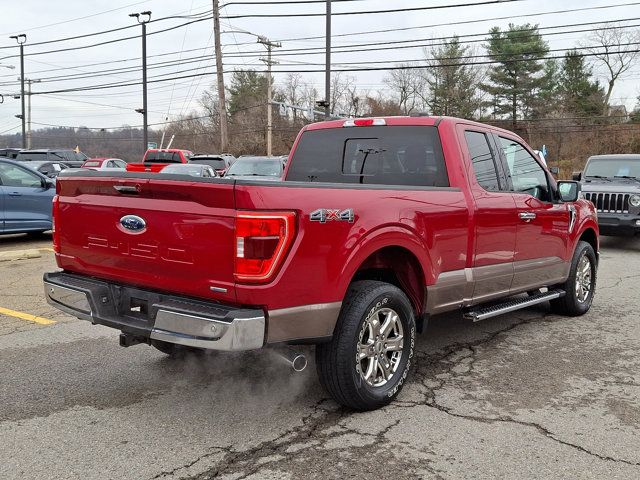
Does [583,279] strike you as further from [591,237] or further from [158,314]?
[158,314]

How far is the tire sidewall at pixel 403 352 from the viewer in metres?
3.62

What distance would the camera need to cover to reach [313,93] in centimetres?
7481

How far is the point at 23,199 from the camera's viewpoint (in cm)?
1126

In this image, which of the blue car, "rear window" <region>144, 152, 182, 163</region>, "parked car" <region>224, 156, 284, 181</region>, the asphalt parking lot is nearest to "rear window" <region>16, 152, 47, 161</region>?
"rear window" <region>144, 152, 182, 163</region>

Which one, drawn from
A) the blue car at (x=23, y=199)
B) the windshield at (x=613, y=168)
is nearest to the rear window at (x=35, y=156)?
the blue car at (x=23, y=199)

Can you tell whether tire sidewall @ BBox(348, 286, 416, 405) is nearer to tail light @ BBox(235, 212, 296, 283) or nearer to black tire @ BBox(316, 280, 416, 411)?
black tire @ BBox(316, 280, 416, 411)

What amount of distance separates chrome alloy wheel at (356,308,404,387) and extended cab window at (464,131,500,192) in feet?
5.05

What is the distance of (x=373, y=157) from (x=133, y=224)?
2.17 m

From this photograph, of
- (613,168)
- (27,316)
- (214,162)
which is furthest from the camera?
(214,162)

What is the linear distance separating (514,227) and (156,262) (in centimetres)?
307

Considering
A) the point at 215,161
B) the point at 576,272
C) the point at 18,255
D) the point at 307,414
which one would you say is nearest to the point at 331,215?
the point at 307,414

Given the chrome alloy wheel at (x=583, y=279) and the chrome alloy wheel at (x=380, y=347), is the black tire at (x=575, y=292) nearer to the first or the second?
the chrome alloy wheel at (x=583, y=279)

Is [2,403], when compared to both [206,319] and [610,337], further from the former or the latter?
[610,337]

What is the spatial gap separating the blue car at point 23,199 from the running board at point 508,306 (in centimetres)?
933
